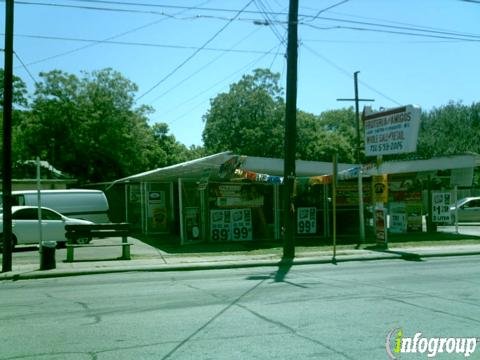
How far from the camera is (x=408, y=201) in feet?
81.4

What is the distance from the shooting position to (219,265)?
15.8 m

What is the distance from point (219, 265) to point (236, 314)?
7188mm

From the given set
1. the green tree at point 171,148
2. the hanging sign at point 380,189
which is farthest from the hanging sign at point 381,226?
the green tree at point 171,148

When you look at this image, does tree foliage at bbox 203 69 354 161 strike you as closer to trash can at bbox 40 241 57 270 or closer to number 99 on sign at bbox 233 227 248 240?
number 99 on sign at bbox 233 227 248 240

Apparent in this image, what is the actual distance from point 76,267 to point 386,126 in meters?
11.2

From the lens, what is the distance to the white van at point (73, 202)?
2447 cm

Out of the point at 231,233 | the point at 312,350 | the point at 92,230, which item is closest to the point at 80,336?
the point at 312,350

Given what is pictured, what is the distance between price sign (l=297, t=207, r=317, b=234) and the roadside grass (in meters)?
0.69

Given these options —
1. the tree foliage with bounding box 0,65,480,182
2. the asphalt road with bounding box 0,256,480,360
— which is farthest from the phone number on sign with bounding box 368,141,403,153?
the tree foliage with bounding box 0,65,480,182

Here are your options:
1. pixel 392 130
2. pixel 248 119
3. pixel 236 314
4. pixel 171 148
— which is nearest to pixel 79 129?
pixel 248 119

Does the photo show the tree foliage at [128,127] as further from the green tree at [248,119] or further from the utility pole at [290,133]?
the utility pole at [290,133]

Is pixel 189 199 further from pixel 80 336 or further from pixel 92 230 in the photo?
pixel 80 336

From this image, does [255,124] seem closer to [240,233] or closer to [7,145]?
[240,233]

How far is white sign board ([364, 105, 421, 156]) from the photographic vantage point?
19.4 meters
